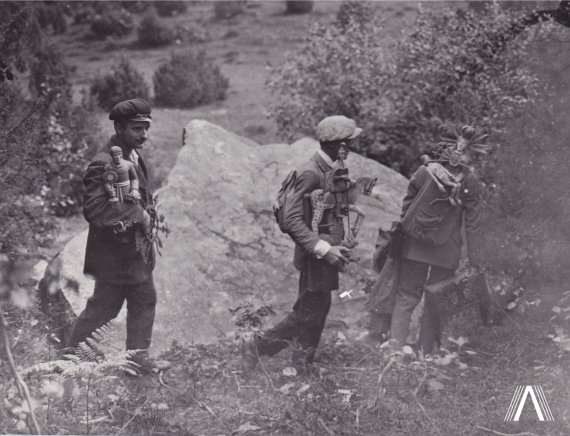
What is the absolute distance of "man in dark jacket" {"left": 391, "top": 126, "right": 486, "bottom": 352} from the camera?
4.89 m

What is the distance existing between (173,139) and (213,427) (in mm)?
7126

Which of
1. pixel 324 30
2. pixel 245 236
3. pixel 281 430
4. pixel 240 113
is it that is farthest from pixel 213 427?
pixel 240 113

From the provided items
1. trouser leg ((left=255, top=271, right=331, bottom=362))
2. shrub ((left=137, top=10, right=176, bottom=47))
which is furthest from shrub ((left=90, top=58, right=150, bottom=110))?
trouser leg ((left=255, top=271, right=331, bottom=362))

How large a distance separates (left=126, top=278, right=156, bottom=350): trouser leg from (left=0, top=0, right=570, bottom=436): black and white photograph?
2 cm

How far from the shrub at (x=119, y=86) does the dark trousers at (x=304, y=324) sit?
7.06m

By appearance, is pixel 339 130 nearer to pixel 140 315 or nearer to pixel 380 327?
pixel 380 327

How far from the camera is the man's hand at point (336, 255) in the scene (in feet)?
14.9

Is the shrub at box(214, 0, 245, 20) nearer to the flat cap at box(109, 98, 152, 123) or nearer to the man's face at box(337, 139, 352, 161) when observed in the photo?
the man's face at box(337, 139, 352, 161)

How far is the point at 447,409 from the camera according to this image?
4.43m

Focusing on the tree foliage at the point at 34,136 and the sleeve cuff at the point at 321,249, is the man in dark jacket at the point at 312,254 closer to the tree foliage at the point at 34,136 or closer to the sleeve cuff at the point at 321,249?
the sleeve cuff at the point at 321,249

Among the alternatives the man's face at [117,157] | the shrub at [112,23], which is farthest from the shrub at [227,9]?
the man's face at [117,157]

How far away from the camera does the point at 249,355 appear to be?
499cm

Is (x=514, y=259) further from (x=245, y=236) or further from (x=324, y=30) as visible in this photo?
(x=324, y=30)

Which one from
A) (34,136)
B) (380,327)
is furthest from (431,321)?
(34,136)
